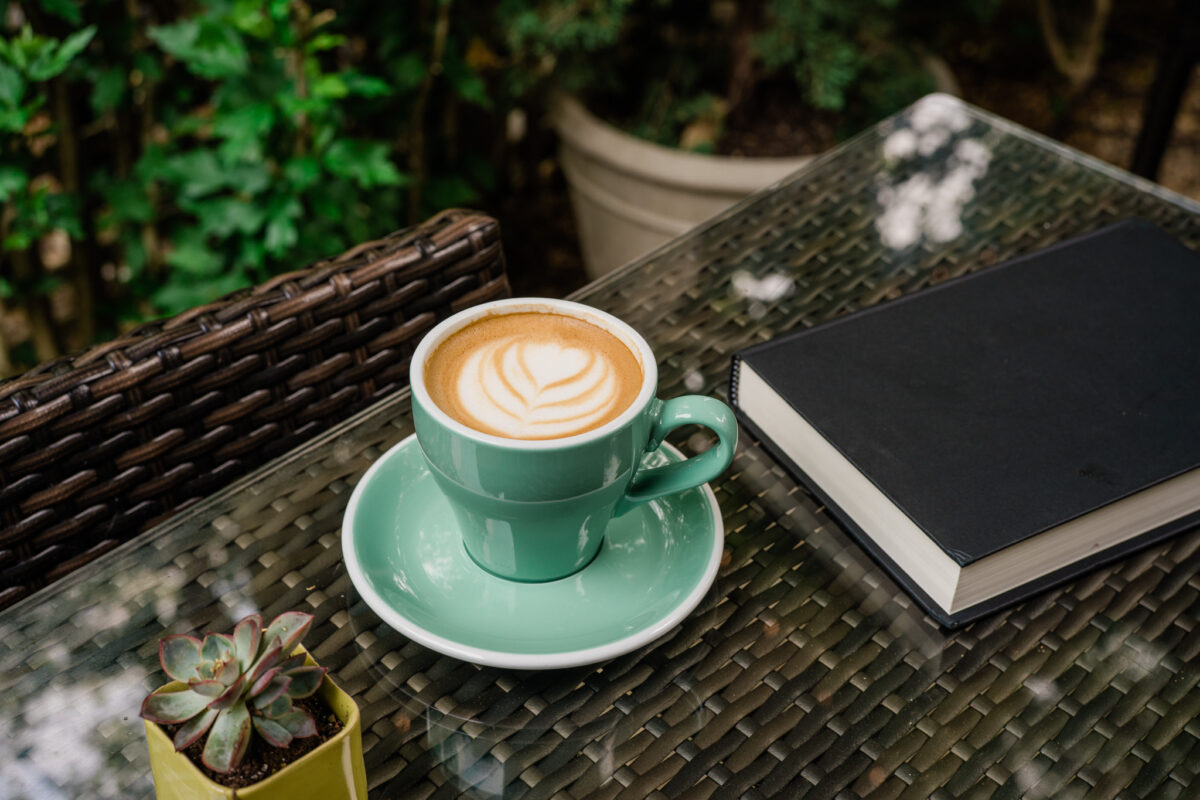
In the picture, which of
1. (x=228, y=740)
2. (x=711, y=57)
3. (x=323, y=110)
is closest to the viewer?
(x=228, y=740)

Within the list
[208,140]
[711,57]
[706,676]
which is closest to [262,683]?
[706,676]

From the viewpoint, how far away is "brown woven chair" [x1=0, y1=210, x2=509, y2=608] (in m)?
0.77

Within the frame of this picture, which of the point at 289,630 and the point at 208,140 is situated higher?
the point at 289,630

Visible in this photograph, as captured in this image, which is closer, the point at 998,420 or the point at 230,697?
the point at 230,697

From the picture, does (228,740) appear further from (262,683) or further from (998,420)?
(998,420)

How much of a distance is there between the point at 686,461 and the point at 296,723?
30 cm

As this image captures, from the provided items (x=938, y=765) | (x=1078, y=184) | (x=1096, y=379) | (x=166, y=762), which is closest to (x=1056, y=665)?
(x=938, y=765)

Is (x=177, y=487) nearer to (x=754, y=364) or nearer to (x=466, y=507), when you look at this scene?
(x=466, y=507)

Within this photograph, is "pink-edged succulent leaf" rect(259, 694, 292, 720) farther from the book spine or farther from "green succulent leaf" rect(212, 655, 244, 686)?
the book spine

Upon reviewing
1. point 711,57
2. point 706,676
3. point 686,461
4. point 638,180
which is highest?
point 686,461

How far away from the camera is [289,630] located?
0.54 meters

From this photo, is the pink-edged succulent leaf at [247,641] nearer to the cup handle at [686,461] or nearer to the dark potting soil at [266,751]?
the dark potting soil at [266,751]

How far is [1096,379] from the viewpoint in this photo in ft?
2.71

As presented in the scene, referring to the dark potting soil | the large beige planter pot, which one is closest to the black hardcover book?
the dark potting soil
